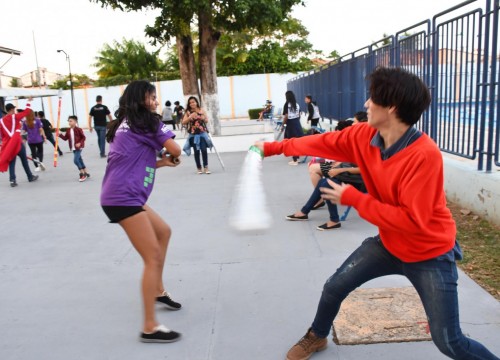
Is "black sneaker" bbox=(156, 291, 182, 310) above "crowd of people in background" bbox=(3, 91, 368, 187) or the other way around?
the other way around

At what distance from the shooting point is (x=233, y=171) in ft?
32.5

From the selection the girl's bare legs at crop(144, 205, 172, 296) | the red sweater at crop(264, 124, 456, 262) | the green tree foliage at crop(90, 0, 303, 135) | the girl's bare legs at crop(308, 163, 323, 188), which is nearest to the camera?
the red sweater at crop(264, 124, 456, 262)

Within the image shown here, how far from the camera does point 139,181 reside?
10.1 feet

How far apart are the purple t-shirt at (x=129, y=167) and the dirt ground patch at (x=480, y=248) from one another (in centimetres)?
274

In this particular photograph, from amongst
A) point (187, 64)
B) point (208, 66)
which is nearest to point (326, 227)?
point (208, 66)

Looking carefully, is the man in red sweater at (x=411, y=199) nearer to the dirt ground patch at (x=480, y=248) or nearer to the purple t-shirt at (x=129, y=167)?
the purple t-shirt at (x=129, y=167)

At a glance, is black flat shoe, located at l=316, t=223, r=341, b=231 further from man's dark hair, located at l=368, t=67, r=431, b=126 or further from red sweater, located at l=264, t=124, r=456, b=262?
man's dark hair, located at l=368, t=67, r=431, b=126

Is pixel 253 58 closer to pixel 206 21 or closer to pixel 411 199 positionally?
pixel 206 21

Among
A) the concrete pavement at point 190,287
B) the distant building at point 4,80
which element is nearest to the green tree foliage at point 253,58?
the distant building at point 4,80

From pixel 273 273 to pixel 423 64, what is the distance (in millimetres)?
4494

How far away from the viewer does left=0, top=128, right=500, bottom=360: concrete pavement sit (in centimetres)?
301

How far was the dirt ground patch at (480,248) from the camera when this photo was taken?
382 cm

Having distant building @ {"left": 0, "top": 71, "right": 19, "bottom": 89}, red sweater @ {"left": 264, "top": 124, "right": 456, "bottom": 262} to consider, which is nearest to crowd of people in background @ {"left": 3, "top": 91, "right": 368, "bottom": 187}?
red sweater @ {"left": 264, "top": 124, "right": 456, "bottom": 262}

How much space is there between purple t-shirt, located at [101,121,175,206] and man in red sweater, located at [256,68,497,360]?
4.62 ft
